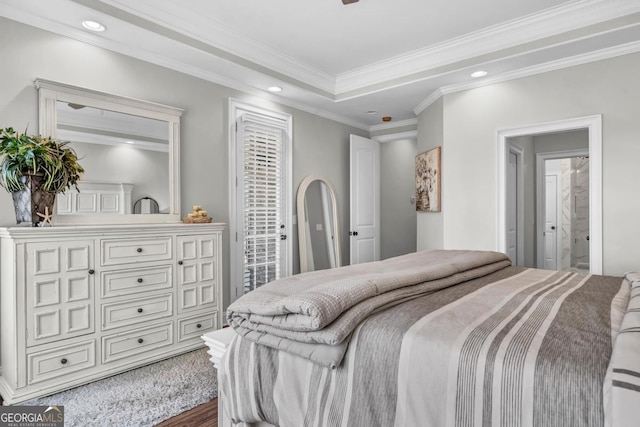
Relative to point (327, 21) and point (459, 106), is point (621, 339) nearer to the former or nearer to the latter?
point (327, 21)

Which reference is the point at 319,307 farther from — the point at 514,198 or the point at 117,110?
the point at 514,198

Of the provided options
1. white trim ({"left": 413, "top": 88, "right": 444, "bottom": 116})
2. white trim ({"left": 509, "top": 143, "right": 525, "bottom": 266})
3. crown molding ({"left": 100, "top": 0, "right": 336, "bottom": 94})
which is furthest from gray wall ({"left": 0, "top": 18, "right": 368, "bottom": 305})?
white trim ({"left": 509, "top": 143, "right": 525, "bottom": 266})

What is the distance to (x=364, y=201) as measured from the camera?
532 centimetres

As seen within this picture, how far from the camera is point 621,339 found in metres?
0.91

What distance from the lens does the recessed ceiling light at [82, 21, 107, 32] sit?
2.66 metres

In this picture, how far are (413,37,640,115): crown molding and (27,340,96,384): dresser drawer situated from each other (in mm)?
4051

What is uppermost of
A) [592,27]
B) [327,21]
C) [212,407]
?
[327,21]

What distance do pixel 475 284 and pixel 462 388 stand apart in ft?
3.08

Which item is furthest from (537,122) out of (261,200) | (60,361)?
(60,361)

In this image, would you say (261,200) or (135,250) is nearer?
(135,250)

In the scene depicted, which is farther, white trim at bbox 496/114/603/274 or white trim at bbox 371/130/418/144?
white trim at bbox 371/130/418/144

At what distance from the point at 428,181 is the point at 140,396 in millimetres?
3590

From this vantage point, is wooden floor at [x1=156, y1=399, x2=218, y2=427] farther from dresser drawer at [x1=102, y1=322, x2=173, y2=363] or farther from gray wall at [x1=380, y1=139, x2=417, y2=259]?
gray wall at [x1=380, y1=139, x2=417, y2=259]

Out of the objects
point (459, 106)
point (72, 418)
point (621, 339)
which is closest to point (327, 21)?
point (459, 106)
